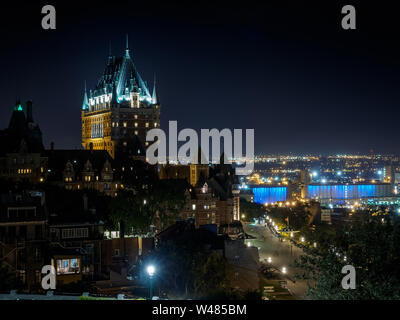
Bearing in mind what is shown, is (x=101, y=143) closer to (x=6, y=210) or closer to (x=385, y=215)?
(x=6, y=210)

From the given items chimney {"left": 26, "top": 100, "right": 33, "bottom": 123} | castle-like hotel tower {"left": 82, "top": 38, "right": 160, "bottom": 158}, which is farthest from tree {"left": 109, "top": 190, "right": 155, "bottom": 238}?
castle-like hotel tower {"left": 82, "top": 38, "right": 160, "bottom": 158}

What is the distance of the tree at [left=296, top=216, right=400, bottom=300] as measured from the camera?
17.6 m

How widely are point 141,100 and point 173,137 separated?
34.1ft

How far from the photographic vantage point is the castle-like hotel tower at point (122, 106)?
352 feet

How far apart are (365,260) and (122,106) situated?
3674 inches

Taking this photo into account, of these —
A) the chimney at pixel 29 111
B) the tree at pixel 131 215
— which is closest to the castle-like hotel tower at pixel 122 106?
the chimney at pixel 29 111

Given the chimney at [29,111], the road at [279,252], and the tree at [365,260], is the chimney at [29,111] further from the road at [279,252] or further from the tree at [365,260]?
the tree at [365,260]

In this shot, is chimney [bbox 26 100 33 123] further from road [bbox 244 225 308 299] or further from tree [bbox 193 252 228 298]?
tree [bbox 193 252 228 298]

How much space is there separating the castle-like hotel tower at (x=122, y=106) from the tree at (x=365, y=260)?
8745cm

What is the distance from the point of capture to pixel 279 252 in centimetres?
5566

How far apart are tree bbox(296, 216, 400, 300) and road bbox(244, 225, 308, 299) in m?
17.7

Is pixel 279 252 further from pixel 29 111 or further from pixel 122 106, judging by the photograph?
pixel 122 106

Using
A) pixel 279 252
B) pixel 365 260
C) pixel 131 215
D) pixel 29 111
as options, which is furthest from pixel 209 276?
pixel 29 111

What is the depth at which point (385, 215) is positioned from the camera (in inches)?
874
